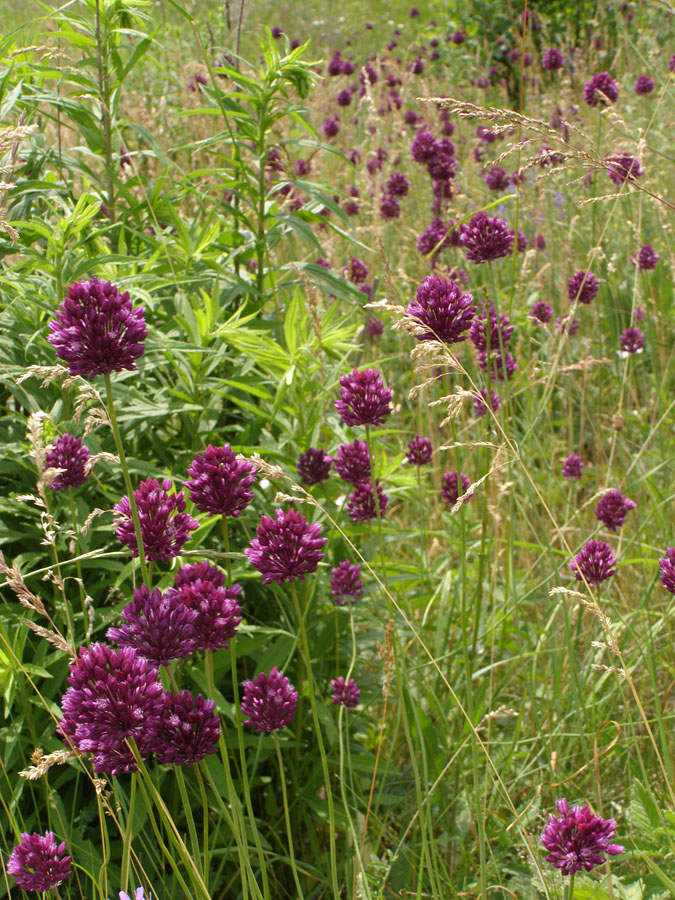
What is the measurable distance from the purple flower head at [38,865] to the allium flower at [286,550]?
51 centimetres

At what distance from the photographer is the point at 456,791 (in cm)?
188

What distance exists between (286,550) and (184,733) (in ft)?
0.96

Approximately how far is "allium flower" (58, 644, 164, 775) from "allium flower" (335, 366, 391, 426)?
2.21ft

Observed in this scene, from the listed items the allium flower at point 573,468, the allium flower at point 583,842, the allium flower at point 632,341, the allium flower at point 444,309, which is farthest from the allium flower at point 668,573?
the allium flower at point 632,341

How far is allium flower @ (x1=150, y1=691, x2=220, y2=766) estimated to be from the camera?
1.15 metres

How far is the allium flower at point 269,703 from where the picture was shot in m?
1.32

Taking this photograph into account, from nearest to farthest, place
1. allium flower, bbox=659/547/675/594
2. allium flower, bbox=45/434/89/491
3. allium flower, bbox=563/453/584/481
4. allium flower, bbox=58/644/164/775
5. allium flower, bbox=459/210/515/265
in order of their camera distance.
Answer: allium flower, bbox=58/644/164/775
allium flower, bbox=659/547/675/594
allium flower, bbox=45/434/89/491
allium flower, bbox=459/210/515/265
allium flower, bbox=563/453/584/481

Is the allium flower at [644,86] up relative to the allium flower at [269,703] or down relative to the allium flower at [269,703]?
up

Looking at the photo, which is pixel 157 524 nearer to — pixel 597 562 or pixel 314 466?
pixel 314 466

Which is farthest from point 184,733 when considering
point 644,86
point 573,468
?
point 644,86

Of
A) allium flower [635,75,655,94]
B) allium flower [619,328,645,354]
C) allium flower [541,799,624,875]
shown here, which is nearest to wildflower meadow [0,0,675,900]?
allium flower [541,799,624,875]

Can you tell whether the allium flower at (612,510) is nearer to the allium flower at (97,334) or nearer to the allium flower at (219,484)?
the allium flower at (219,484)

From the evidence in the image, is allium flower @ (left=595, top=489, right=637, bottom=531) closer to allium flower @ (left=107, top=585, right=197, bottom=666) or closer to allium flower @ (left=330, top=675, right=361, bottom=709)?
allium flower @ (left=330, top=675, right=361, bottom=709)

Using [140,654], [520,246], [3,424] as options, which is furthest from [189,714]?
[520,246]
